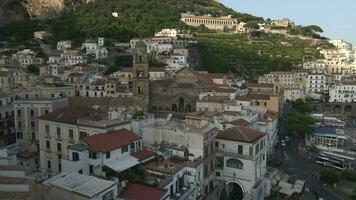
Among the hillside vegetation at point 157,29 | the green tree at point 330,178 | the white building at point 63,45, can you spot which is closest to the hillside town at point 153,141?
the green tree at point 330,178

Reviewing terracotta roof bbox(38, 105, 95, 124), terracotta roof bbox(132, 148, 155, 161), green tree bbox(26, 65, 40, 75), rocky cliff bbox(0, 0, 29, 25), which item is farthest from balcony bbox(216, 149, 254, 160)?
rocky cliff bbox(0, 0, 29, 25)

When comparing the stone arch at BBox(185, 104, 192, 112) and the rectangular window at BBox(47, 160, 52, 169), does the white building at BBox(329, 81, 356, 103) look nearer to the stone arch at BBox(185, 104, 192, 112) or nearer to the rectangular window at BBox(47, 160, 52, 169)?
the stone arch at BBox(185, 104, 192, 112)

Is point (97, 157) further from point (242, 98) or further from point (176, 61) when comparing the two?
point (176, 61)

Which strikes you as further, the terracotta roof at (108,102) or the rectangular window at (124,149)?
the terracotta roof at (108,102)

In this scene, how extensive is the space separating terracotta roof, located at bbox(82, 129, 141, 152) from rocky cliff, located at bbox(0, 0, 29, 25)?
117 m

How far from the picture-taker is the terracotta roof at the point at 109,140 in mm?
26752

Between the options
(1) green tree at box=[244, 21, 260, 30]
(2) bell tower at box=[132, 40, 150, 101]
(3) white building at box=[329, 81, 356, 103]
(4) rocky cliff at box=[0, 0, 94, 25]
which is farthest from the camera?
(1) green tree at box=[244, 21, 260, 30]

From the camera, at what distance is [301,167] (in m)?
48.8

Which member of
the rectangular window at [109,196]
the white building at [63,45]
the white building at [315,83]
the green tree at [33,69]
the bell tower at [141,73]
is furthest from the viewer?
the white building at [63,45]

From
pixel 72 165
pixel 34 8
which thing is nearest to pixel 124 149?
pixel 72 165

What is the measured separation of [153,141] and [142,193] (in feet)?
33.0

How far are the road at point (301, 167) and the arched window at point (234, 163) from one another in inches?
400

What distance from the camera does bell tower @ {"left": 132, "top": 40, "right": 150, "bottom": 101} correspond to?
6062cm

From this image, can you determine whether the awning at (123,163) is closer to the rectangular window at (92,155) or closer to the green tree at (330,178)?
the rectangular window at (92,155)
